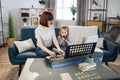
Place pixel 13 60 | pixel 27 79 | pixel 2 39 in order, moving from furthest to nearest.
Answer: pixel 2 39 → pixel 13 60 → pixel 27 79

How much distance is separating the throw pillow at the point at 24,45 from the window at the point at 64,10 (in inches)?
107

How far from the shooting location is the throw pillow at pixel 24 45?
315 cm

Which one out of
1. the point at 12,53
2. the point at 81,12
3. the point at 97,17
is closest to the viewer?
the point at 12,53

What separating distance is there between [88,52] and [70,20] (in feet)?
12.7

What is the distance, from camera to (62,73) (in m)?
1.85

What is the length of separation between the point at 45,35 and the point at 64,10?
11.0 feet

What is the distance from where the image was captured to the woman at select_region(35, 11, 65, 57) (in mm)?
2660

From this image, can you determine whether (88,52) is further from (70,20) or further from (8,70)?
(70,20)

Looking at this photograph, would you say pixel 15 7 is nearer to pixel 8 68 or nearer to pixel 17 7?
pixel 17 7

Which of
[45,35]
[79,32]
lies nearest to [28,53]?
[45,35]

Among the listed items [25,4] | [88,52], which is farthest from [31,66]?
[25,4]

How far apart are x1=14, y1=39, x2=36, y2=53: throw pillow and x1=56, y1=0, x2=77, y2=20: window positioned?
8.93ft

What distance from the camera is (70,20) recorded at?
19.3 ft

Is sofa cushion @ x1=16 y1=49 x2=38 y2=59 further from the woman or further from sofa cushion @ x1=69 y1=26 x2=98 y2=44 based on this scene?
sofa cushion @ x1=69 y1=26 x2=98 y2=44
